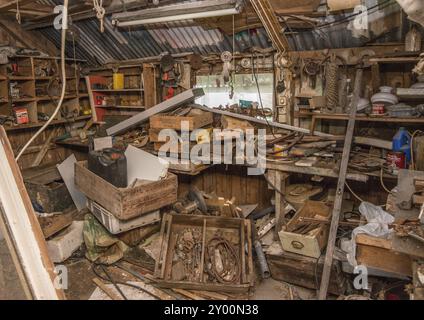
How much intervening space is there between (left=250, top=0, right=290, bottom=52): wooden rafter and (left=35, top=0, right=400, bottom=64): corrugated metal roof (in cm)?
17

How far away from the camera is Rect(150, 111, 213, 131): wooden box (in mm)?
3789

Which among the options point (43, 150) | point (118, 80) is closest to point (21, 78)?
point (43, 150)

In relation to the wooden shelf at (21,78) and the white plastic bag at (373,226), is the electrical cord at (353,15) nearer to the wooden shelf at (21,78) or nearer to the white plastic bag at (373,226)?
the white plastic bag at (373,226)

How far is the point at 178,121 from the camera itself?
3.83 m

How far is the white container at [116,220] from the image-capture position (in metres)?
3.25

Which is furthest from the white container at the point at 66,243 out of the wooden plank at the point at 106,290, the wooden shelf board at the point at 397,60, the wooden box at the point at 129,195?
the wooden shelf board at the point at 397,60

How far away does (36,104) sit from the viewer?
5.04m

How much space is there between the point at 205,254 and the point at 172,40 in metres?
2.81

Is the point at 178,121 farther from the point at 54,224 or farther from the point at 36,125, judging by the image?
the point at 36,125

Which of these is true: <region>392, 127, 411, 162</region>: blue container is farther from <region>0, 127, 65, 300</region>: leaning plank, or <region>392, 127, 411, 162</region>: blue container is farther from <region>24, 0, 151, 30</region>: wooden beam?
<region>0, 127, 65, 300</region>: leaning plank

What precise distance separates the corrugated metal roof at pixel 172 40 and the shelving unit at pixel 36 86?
1.48 ft

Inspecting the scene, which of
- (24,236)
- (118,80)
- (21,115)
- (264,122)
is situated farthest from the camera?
(118,80)

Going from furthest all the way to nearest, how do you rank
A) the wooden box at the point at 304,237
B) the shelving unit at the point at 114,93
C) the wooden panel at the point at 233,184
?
the shelving unit at the point at 114,93
the wooden panel at the point at 233,184
the wooden box at the point at 304,237
